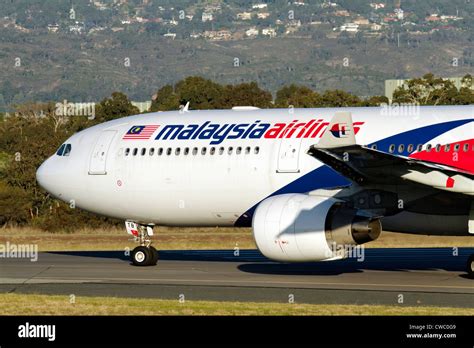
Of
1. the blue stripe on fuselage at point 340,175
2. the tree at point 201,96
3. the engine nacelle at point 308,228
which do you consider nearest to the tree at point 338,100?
the tree at point 201,96

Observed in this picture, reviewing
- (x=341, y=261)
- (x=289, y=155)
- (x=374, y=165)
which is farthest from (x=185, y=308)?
(x=341, y=261)

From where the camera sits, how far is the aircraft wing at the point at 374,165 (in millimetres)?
21625

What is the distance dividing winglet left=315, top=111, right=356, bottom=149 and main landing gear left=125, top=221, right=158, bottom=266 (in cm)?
845

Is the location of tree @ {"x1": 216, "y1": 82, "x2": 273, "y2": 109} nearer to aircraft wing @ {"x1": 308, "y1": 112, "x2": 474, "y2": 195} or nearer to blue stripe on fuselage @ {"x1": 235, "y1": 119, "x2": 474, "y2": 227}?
blue stripe on fuselage @ {"x1": 235, "y1": 119, "x2": 474, "y2": 227}

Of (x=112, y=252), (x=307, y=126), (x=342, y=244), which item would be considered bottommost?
(x=112, y=252)

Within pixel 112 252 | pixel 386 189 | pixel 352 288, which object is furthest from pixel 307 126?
pixel 112 252

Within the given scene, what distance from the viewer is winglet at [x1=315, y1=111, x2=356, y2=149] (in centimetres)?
2158

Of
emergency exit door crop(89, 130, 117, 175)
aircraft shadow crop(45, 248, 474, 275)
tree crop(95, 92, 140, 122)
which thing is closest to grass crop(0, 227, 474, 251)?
aircraft shadow crop(45, 248, 474, 275)

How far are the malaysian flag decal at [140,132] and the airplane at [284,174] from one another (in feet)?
0.12

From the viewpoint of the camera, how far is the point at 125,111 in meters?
86.2

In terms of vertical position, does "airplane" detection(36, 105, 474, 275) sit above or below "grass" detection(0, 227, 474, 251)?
above

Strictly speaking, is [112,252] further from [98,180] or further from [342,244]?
[342,244]
